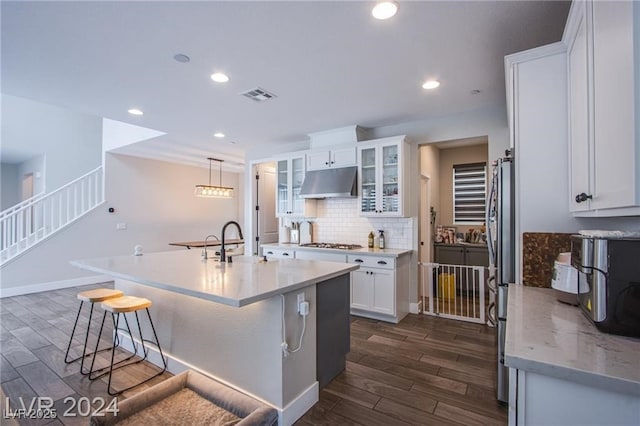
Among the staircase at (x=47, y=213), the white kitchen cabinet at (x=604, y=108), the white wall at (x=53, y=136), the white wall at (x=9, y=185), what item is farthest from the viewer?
the white wall at (x=9, y=185)

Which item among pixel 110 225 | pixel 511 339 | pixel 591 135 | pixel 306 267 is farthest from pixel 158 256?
pixel 110 225

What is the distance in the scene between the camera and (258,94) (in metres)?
3.20

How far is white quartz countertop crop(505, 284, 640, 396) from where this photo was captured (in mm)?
874

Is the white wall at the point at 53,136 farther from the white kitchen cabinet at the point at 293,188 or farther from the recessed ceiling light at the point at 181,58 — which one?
the recessed ceiling light at the point at 181,58

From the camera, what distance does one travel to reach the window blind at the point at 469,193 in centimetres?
539

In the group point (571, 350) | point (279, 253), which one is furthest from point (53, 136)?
point (571, 350)

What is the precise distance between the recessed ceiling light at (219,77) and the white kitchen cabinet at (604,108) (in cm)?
249

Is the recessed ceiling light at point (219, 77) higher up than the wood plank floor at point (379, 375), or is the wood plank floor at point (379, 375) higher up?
the recessed ceiling light at point (219, 77)

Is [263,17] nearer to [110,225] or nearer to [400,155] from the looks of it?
[400,155]

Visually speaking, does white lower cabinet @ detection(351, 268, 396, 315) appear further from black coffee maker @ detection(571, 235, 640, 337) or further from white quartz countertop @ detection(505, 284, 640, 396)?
black coffee maker @ detection(571, 235, 640, 337)

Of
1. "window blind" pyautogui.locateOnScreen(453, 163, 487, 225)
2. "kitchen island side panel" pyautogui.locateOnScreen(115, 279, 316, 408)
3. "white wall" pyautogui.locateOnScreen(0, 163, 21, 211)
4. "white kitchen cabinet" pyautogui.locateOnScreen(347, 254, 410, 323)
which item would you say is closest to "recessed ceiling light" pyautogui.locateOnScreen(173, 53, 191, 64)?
"kitchen island side panel" pyautogui.locateOnScreen(115, 279, 316, 408)

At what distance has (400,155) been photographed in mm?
3910

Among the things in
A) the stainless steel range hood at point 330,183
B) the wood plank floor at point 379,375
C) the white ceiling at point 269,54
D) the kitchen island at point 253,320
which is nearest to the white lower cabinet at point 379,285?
the wood plank floor at point 379,375

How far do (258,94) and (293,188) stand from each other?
6.22 feet
